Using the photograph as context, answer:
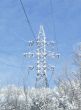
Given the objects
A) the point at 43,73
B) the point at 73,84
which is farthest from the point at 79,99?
the point at 43,73

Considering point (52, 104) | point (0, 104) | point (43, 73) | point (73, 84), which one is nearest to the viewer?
point (43, 73)

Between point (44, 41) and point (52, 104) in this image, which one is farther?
point (52, 104)

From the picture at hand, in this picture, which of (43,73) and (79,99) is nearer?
(43,73)

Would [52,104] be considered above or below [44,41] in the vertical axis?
below

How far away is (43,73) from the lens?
58.2 metres

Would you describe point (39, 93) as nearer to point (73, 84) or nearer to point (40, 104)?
point (40, 104)

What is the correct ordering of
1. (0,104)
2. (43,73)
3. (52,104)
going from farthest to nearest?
(0,104) < (52,104) < (43,73)

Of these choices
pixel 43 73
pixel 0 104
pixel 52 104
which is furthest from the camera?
pixel 0 104

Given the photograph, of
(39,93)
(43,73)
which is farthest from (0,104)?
(43,73)

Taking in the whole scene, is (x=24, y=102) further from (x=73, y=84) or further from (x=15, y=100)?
(x=73, y=84)

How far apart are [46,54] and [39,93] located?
12.1 metres

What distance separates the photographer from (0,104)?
74125 mm

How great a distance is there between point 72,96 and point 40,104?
6.13 m

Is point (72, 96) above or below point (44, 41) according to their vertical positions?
below
